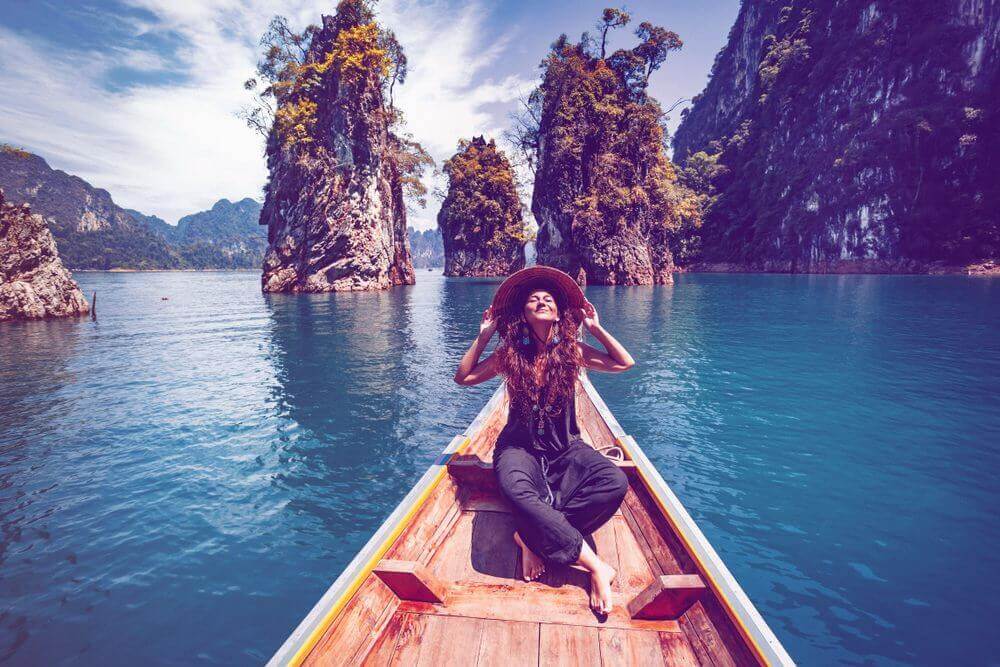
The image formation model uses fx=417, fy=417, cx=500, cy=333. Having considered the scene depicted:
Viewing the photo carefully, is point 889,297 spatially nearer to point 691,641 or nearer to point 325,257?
point 691,641

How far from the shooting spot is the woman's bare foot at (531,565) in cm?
279

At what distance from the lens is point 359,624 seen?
7.48 feet

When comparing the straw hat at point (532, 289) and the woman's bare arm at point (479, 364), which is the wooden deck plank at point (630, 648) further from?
the straw hat at point (532, 289)

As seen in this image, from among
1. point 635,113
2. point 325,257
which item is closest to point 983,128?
point 635,113

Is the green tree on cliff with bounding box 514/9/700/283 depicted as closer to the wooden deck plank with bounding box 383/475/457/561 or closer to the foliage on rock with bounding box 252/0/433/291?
the foliage on rock with bounding box 252/0/433/291

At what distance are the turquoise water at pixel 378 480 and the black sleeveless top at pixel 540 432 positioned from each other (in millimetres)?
2338

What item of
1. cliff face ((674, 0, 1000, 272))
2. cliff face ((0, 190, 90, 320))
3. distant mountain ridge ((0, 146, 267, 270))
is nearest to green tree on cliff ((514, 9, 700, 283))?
cliff face ((674, 0, 1000, 272))

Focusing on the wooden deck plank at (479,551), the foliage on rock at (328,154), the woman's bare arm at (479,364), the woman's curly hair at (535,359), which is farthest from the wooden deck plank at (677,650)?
the foliage on rock at (328,154)

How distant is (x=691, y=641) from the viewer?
2.27 m

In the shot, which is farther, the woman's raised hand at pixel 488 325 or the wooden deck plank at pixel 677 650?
the woman's raised hand at pixel 488 325

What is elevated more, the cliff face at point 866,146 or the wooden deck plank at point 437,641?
the cliff face at point 866,146

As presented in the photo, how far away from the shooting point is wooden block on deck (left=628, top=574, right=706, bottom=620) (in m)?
2.31

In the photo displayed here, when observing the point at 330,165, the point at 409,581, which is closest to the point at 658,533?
the point at 409,581

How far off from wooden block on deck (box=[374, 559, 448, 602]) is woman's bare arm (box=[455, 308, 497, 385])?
4.70ft
